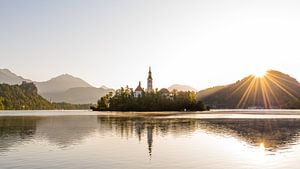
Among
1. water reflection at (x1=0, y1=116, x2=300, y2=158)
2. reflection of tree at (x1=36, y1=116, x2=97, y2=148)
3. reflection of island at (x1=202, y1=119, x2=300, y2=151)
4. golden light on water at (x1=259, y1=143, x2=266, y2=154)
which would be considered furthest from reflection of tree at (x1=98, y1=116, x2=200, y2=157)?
golden light on water at (x1=259, y1=143, x2=266, y2=154)

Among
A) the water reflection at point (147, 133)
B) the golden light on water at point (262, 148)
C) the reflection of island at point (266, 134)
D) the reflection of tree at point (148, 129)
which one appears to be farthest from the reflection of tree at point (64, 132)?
the reflection of island at point (266, 134)

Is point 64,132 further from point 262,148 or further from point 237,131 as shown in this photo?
point 262,148

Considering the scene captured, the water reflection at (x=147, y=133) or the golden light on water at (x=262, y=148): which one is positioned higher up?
the water reflection at (x=147, y=133)

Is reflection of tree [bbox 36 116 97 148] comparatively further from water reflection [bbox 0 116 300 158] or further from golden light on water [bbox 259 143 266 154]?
golden light on water [bbox 259 143 266 154]

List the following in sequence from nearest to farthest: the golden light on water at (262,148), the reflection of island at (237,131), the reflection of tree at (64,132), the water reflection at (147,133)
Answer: the golden light on water at (262,148), the water reflection at (147,133), the reflection of island at (237,131), the reflection of tree at (64,132)

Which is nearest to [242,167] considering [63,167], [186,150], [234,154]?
[234,154]

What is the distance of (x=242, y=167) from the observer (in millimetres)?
32969

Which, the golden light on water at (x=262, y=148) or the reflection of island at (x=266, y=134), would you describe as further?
the reflection of island at (x=266, y=134)

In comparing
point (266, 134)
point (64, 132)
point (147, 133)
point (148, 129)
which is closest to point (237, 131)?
point (266, 134)

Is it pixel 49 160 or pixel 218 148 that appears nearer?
pixel 49 160

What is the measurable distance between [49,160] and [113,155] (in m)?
6.65

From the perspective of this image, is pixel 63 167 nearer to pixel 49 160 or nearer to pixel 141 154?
pixel 49 160

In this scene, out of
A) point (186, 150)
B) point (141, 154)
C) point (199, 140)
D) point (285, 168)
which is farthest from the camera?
point (199, 140)

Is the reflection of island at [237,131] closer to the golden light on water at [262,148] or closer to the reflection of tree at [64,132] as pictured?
the golden light on water at [262,148]
